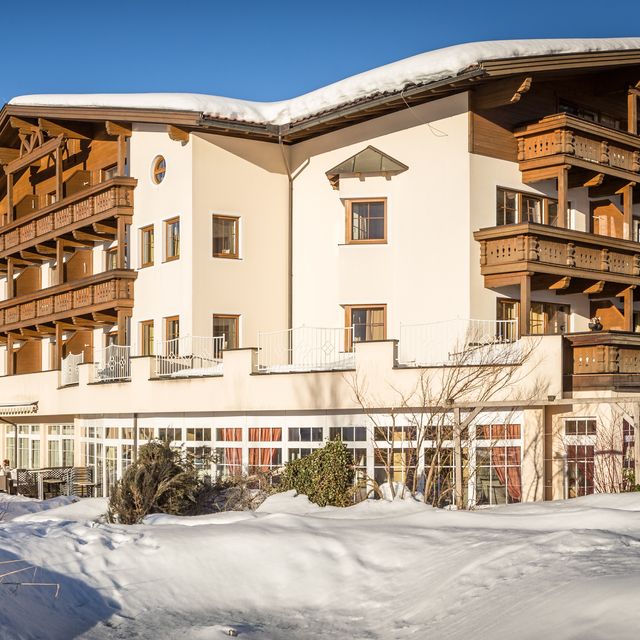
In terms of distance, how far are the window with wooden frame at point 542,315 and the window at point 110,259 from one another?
13464mm

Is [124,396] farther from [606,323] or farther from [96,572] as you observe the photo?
[96,572]

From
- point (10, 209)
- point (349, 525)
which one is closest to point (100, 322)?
point (10, 209)

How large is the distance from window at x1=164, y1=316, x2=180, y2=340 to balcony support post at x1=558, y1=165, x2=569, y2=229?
1032 centimetres

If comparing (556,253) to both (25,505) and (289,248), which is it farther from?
(25,505)

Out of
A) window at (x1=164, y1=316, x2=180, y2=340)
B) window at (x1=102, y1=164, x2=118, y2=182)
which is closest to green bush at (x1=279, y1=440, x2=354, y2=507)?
window at (x1=164, y1=316, x2=180, y2=340)

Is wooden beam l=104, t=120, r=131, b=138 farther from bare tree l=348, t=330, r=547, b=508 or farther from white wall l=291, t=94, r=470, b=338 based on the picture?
bare tree l=348, t=330, r=547, b=508

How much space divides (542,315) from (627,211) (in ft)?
11.3

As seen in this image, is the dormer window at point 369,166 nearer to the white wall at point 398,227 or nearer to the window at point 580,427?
the white wall at point 398,227

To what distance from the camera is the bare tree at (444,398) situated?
1930 centimetres

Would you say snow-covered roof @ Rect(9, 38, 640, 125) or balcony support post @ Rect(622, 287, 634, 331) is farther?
balcony support post @ Rect(622, 287, 634, 331)

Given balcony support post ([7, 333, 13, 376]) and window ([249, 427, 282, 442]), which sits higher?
balcony support post ([7, 333, 13, 376])

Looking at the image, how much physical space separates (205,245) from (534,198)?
837cm

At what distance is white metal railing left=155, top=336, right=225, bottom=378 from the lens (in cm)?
2545

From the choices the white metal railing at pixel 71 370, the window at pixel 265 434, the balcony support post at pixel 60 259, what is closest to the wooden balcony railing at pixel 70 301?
the balcony support post at pixel 60 259
